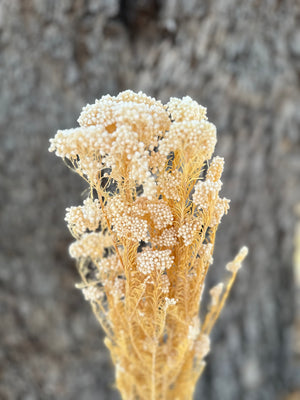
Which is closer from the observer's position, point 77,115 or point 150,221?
point 150,221

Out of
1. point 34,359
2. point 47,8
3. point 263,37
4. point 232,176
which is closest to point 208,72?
point 263,37

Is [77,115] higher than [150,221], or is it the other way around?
[77,115]

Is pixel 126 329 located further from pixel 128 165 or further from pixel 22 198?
pixel 22 198

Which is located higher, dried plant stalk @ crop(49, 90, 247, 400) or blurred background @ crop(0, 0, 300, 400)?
blurred background @ crop(0, 0, 300, 400)

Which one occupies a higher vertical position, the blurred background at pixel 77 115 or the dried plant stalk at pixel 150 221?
the blurred background at pixel 77 115
